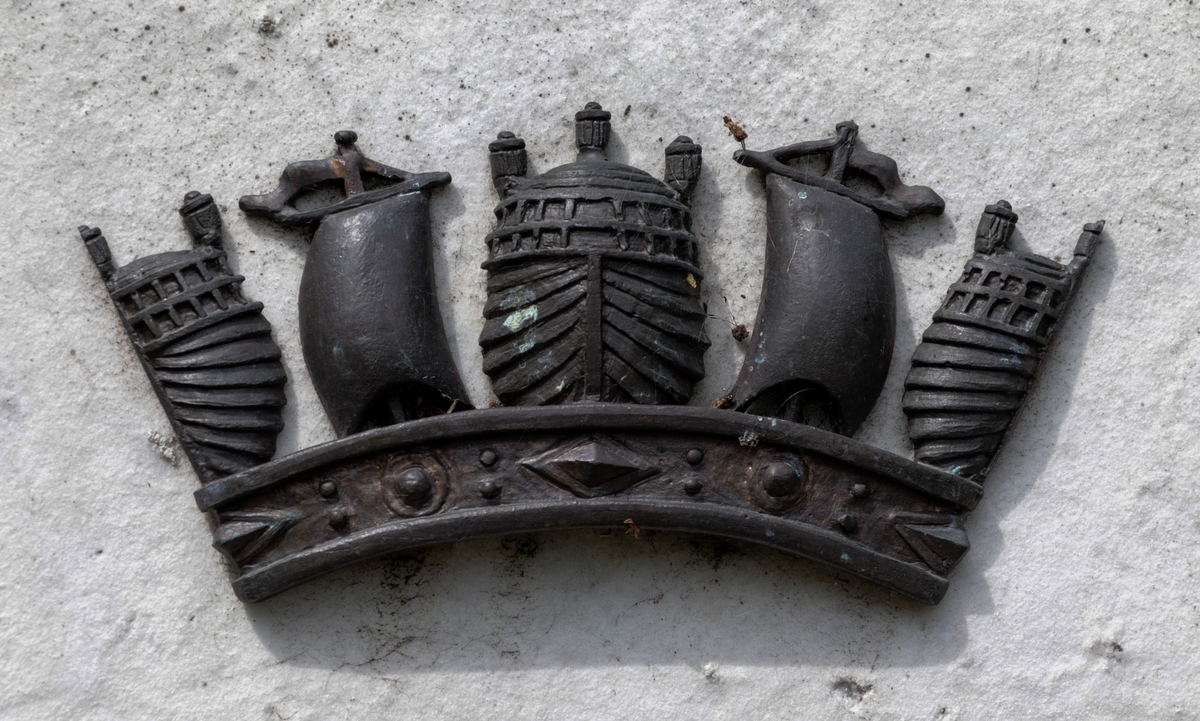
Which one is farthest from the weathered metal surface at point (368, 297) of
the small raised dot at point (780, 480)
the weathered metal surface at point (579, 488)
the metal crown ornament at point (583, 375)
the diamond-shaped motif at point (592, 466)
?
the small raised dot at point (780, 480)

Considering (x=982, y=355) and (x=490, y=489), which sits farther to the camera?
(x=982, y=355)

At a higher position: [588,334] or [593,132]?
[593,132]

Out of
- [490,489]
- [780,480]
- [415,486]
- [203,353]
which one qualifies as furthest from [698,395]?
[203,353]

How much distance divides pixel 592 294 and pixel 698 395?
0.32 metres

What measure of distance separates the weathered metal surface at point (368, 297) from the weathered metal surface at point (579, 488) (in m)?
0.12

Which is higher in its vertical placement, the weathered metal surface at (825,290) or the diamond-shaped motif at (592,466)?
the weathered metal surface at (825,290)

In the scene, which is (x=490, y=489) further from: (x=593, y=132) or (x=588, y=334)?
(x=593, y=132)

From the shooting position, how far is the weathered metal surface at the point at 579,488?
230 cm

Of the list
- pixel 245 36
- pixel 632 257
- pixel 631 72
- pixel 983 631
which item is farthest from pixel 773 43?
pixel 983 631

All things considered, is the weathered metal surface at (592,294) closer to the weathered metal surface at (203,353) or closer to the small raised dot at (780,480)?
the small raised dot at (780,480)

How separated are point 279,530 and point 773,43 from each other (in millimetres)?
1364

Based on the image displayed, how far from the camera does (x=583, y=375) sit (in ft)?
7.70

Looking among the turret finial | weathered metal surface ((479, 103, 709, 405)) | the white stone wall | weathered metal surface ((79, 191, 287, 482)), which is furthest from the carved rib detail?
weathered metal surface ((79, 191, 287, 482))

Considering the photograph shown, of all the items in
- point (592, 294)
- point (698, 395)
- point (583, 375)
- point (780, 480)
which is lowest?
point (780, 480)
